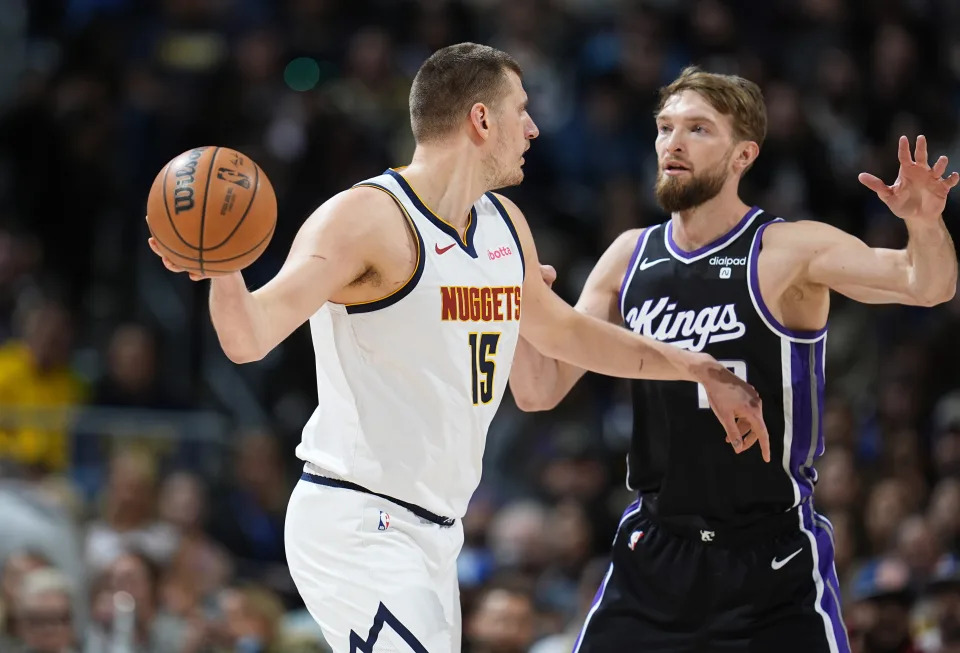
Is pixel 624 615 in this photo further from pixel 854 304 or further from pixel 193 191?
pixel 854 304

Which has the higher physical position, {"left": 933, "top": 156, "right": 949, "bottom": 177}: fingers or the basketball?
{"left": 933, "top": 156, "right": 949, "bottom": 177}: fingers

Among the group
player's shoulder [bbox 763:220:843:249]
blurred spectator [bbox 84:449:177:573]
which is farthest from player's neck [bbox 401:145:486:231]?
blurred spectator [bbox 84:449:177:573]

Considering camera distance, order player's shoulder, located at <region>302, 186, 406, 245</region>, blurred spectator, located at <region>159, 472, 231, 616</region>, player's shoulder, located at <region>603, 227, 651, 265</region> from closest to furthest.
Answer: player's shoulder, located at <region>302, 186, 406, 245</region>, player's shoulder, located at <region>603, 227, 651, 265</region>, blurred spectator, located at <region>159, 472, 231, 616</region>

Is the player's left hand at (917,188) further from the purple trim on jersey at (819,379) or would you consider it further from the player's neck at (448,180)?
the player's neck at (448,180)

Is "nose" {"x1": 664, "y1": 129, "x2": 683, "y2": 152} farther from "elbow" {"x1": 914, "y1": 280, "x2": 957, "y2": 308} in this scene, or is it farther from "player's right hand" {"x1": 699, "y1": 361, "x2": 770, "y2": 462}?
"elbow" {"x1": 914, "y1": 280, "x2": 957, "y2": 308}

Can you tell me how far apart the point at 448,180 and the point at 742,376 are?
152 cm

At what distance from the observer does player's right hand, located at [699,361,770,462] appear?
5.20 m

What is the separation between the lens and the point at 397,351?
462cm

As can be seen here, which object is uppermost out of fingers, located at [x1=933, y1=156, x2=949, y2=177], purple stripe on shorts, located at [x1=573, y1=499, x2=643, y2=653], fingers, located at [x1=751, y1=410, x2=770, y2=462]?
fingers, located at [x1=933, y1=156, x2=949, y2=177]

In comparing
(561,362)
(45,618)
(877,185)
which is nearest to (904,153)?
(877,185)

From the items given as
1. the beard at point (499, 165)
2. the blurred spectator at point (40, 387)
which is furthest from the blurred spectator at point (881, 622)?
the blurred spectator at point (40, 387)

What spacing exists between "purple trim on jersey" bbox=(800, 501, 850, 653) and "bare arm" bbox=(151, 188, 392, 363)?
2227 mm

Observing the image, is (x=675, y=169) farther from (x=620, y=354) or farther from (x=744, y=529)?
(x=744, y=529)

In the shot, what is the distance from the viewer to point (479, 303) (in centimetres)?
482
